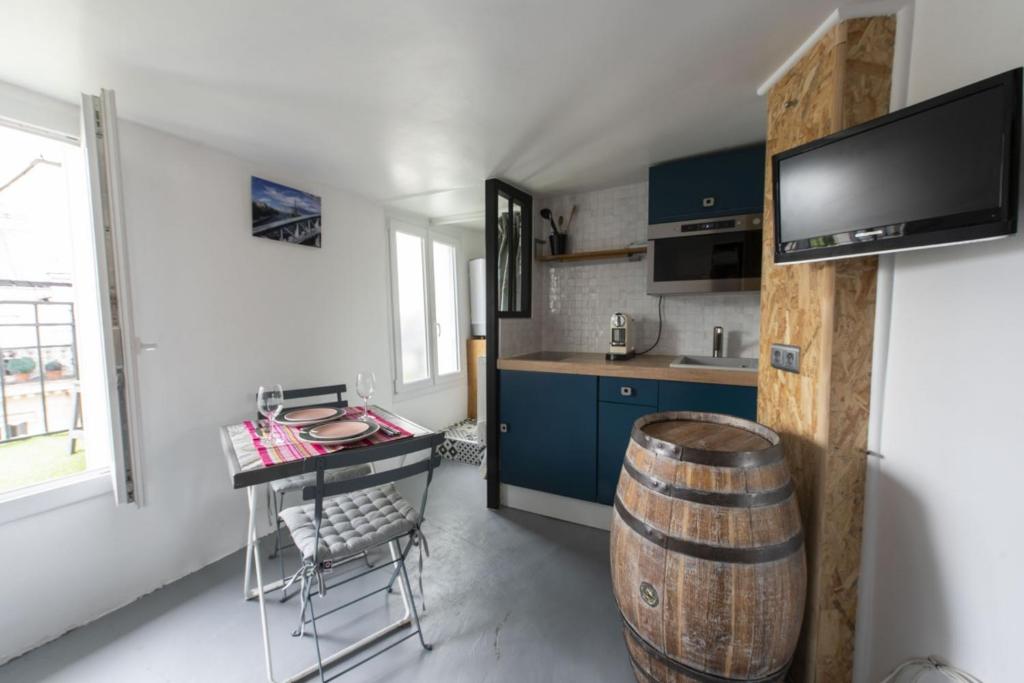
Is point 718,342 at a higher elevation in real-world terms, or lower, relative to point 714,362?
higher

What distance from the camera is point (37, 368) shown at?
162cm

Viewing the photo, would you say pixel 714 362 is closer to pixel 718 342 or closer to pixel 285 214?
pixel 718 342

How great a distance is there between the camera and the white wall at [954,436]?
83 centimetres

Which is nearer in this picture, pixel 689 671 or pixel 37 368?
pixel 689 671

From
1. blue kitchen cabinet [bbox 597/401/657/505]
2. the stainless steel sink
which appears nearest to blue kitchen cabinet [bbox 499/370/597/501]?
blue kitchen cabinet [bbox 597/401/657/505]

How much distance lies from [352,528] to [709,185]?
98.2 inches

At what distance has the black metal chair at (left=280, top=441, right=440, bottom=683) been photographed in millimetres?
1297

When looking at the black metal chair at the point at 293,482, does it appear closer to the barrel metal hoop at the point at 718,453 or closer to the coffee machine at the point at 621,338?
the barrel metal hoop at the point at 718,453

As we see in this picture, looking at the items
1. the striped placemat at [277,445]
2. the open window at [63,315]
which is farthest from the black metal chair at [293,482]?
the open window at [63,315]

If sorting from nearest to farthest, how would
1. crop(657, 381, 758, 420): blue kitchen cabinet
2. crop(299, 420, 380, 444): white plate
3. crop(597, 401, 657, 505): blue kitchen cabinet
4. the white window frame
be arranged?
crop(299, 420, 380, 444): white plate → crop(657, 381, 758, 420): blue kitchen cabinet → crop(597, 401, 657, 505): blue kitchen cabinet → the white window frame

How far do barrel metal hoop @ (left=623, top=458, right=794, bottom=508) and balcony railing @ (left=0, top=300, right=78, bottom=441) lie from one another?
2.53m

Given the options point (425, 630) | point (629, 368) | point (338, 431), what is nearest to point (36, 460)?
point (338, 431)

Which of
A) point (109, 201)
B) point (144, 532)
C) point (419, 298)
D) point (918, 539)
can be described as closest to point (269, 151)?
point (109, 201)

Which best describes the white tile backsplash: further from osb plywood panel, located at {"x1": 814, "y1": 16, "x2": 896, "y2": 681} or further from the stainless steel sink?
osb plywood panel, located at {"x1": 814, "y1": 16, "x2": 896, "y2": 681}
